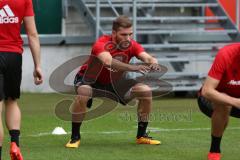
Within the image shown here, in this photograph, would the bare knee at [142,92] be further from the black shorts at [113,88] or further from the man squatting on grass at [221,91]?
the man squatting on grass at [221,91]

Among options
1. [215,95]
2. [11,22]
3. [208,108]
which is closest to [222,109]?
[208,108]

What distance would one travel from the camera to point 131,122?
1052 centimetres

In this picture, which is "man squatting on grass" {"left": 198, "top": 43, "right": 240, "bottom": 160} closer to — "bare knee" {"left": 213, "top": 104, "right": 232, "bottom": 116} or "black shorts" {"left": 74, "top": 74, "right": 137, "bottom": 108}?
"bare knee" {"left": 213, "top": 104, "right": 232, "bottom": 116}

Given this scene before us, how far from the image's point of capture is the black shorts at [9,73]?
22.2 feet

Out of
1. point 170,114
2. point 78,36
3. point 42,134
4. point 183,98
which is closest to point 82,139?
point 42,134

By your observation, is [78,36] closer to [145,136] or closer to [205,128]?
[205,128]

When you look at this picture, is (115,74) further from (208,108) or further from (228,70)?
(228,70)

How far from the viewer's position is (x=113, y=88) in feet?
28.2

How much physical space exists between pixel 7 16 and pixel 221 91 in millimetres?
2042

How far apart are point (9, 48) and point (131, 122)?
157 inches

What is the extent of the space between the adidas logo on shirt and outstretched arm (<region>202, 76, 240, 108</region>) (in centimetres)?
178

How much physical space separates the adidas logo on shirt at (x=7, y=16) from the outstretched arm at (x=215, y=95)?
1781mm

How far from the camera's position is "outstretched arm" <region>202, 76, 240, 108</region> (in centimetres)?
654

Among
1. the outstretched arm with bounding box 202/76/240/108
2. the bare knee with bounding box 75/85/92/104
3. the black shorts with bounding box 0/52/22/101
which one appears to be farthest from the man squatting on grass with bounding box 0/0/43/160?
the outstretched arm with bounding box 202/76/240/108
